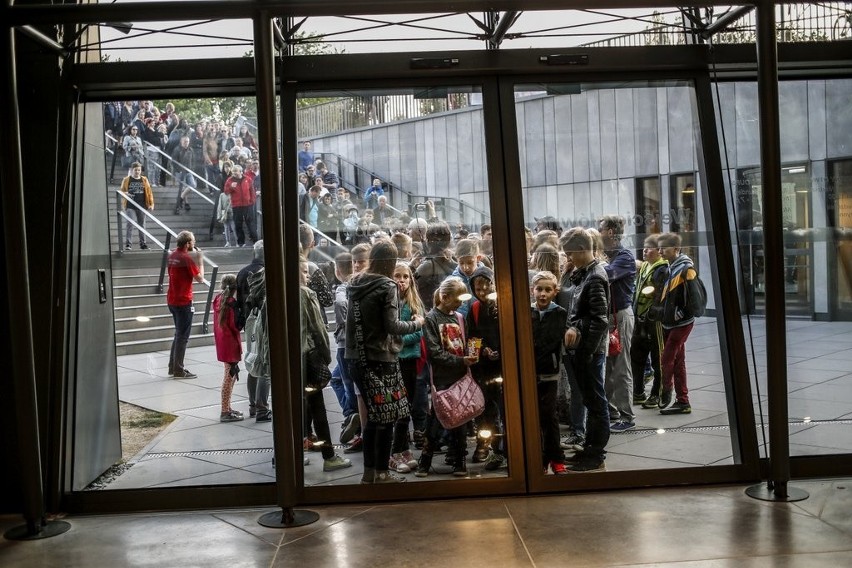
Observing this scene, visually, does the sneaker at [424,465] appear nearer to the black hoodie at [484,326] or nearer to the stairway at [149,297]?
the black hoodie at [484,326]

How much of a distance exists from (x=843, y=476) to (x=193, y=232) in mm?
4357

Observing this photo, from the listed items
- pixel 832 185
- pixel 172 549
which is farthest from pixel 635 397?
pixel 172 549

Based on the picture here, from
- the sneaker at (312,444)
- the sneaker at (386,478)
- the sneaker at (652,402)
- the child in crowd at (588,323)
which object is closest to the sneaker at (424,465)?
the sneaker at (386,478)

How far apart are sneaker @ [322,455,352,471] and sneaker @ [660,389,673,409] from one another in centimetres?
201

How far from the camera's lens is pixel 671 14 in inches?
233

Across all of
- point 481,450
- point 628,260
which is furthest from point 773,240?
point 481,450

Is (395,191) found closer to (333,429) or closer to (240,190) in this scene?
(240,190)

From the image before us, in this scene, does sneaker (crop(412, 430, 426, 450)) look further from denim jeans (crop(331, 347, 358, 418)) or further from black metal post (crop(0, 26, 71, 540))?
black metal post (crop(0, 26, 71, 540))

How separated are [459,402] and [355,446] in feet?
2.28

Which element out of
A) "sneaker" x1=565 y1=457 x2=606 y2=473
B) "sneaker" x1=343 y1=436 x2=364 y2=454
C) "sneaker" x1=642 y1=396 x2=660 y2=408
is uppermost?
"sneaker" x1=642 y1=396 x2=660 y2=408

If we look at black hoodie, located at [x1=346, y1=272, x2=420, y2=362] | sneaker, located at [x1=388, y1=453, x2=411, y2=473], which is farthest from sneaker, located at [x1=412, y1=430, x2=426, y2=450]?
black hoodie, located at [x1=346, y1=272, x2=420, y2=362]

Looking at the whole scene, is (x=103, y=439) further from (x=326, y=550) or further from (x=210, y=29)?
(x=210, y=29)

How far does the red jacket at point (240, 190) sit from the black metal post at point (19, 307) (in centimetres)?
126

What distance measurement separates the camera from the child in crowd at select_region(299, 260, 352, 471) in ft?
18.2
